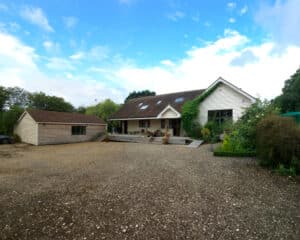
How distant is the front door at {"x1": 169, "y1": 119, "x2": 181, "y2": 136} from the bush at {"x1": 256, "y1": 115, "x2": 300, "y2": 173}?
13.8 meters

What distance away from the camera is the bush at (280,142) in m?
6.41

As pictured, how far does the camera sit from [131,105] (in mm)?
28266

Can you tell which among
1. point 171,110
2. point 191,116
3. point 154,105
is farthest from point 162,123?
point 191,116

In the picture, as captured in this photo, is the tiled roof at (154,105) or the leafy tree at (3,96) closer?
the tiled roof at (154,105)

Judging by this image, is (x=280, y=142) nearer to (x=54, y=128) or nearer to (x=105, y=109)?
(x=54, y=128)

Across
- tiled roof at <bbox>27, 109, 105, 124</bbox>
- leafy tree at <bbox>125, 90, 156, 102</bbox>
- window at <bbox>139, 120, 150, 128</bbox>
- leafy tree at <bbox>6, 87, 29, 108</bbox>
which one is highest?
leafy tree at <bbox>125, 90, 156, 102</bbox>

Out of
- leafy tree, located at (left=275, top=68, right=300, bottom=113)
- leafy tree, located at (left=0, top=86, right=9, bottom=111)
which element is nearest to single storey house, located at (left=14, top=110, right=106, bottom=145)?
leafy tree, located at (left=0, top=86, right=9, bottom=111)

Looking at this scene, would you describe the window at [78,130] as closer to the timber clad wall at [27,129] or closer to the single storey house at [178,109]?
the timber clad wall at [27,129]

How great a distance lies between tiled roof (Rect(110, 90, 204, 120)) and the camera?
71.8 ft

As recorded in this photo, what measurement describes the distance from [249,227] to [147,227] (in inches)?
72.4

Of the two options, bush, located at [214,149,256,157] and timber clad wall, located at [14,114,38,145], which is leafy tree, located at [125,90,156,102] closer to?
timber clad wall, located at [14,114,38,145]

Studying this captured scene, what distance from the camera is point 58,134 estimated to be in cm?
2072

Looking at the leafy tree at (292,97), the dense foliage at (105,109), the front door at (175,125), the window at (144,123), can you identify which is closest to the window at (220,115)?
the front door at (175,125)

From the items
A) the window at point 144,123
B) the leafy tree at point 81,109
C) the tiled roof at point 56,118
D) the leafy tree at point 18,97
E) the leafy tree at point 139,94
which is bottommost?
the window at point 144,123
